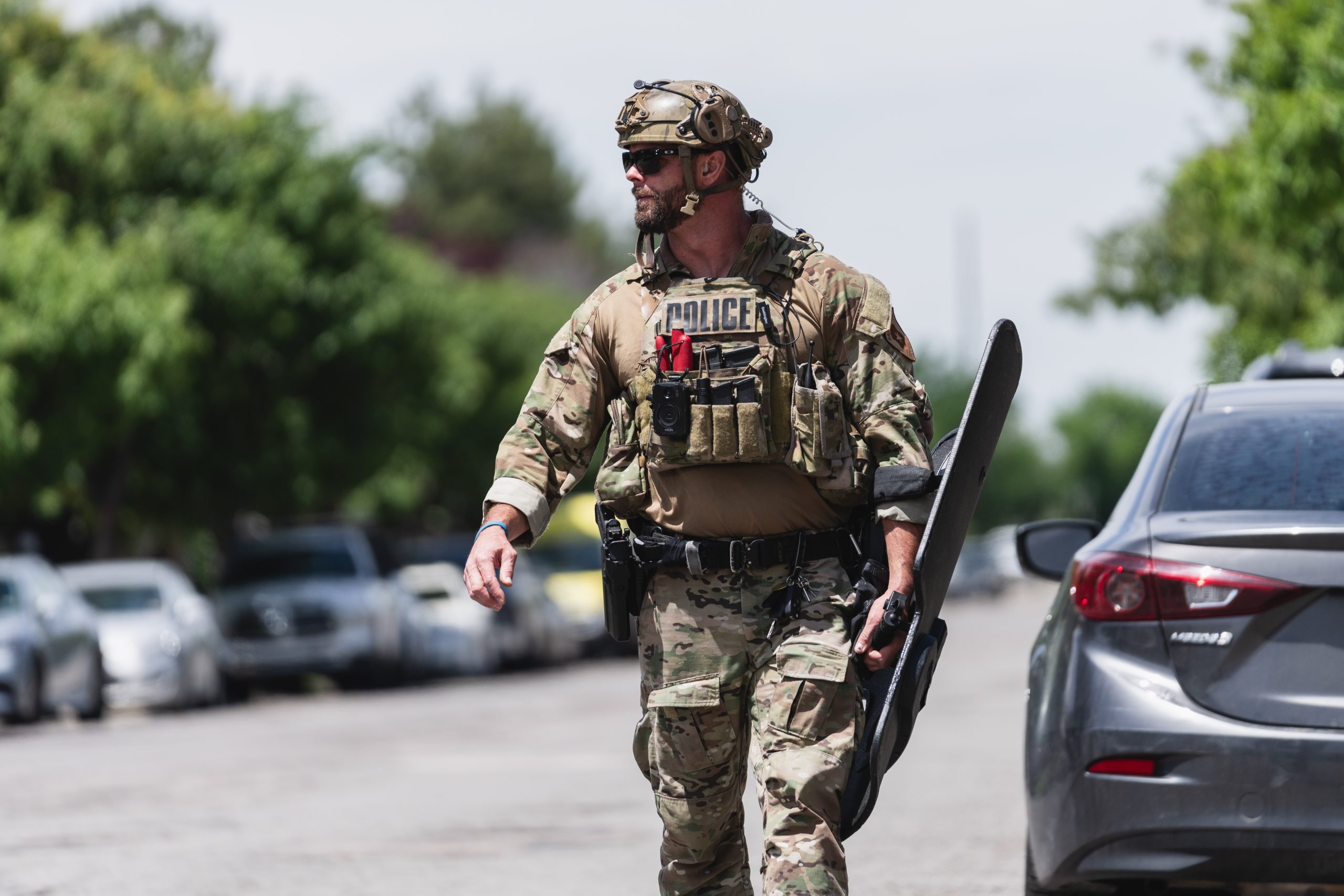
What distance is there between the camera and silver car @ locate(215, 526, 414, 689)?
2586 centimetres

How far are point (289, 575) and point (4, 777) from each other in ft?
44.5

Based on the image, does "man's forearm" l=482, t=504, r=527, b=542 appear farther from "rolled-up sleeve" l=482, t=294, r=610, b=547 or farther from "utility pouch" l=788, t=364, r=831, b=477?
"utility pouch" l=788, t=364, r=831, b=477

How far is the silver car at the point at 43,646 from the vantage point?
18.6m

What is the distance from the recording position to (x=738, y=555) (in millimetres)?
4844

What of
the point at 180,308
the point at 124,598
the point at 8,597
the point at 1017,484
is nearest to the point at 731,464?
the point at 8,597

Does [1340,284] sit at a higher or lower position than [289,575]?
higher

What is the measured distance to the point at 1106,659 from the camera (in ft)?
17.7

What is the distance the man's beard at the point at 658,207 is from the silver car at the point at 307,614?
21.2m

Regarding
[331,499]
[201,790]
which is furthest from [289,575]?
[201,790]

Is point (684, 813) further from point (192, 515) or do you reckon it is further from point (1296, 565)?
point (192, 515)

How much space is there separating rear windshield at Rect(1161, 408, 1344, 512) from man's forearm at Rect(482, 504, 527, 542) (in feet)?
5.75

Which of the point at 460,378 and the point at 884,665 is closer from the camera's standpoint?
the point at 884,665

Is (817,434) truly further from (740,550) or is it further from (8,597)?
(8,597)

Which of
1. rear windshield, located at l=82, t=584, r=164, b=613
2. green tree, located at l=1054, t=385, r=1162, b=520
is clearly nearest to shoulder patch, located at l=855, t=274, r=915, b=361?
rear windshield, located at l=82, t=584, r=164, b=613
